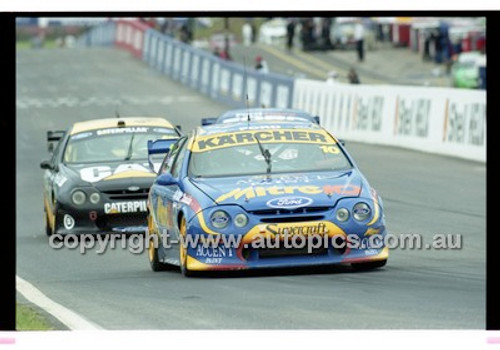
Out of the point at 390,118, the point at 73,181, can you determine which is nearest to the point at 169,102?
the point at 390,118

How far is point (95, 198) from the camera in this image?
16.9 m

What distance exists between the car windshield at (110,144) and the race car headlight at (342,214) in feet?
20.1

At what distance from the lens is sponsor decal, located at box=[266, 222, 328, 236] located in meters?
11.8

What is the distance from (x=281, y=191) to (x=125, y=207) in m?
4.95

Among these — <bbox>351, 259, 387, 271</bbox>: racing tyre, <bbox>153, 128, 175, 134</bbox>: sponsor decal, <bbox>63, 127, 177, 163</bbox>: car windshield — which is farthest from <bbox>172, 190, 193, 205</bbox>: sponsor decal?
<bbox>153, 128, 175, 134</bbox>: sponsor decal

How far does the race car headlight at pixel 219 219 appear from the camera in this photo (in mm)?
11930

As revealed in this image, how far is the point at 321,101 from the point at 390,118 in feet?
12.9

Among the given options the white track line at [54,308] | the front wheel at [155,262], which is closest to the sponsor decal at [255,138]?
the front wheel at [155,262]

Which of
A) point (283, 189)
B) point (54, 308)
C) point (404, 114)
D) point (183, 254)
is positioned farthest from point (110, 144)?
point (404, 114)

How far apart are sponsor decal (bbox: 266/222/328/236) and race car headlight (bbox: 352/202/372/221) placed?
0.30m

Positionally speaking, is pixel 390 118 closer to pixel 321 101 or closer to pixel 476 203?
pixel 321 101

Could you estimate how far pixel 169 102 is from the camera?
46156 mm

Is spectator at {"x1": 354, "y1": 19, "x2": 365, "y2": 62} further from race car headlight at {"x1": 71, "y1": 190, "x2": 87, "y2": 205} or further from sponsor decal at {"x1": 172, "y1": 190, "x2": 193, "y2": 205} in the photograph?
sponsor decal at {"x1": 172, "y1": 190, "x2": 193, "y2": 205}

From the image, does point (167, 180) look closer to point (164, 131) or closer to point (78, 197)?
point (78, 197)
